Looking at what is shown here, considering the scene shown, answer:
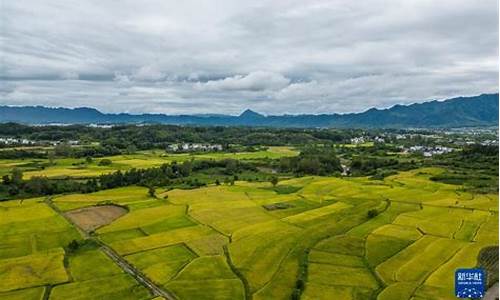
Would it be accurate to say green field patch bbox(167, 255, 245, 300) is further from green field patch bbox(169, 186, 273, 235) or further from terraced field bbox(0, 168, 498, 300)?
green field patch bbox(169, 186, 273, 235)

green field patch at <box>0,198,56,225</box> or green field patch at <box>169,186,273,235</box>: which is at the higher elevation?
green field patch at <box>0,198,56,225</box>

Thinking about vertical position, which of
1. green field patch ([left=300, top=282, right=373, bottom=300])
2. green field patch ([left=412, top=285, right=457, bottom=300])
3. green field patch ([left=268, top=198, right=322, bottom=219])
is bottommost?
green field patch ([left=300, top=282, right=373, bottom=300])

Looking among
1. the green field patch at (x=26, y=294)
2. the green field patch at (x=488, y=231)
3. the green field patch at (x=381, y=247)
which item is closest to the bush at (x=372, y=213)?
the green field patch at (x=381, y=247)

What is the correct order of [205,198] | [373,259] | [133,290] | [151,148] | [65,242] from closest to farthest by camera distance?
[133,290] → [373,259] → [65,242] → [205,198] → [151,148]

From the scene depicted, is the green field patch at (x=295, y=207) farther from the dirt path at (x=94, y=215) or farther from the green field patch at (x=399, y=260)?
the dirt path at (x=94, y=215)

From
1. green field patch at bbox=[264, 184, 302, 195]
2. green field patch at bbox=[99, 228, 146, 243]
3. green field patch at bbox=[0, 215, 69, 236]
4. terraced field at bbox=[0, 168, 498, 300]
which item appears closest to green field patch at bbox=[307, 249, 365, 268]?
terraced field at bbox=[0, 168, 498, 300]

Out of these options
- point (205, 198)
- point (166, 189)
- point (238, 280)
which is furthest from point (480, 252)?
point (166, 189)

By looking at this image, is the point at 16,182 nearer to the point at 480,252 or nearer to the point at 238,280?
the point at 238,280
